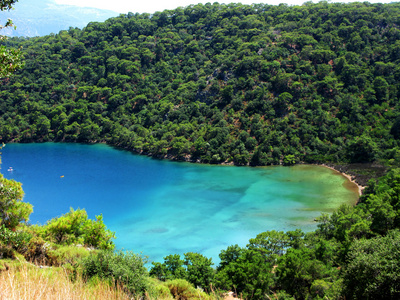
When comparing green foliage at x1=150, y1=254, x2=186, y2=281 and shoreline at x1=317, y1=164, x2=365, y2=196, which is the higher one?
green foliage at x1=150, y1=254, x2=186, y2=281

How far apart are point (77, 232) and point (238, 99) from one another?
4731 centimetres

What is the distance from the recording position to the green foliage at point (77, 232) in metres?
18.9

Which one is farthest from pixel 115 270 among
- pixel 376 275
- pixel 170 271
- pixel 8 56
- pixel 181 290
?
pixel 376 275

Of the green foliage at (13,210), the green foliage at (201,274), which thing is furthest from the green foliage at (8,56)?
the green foliage at (201,274)

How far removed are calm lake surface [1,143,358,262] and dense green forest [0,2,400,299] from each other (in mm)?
5092

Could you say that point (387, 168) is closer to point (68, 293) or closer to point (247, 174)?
point (247, 174)

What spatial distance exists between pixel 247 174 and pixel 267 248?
26.9 m

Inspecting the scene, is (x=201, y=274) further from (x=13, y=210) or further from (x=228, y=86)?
(x=228, y=86)

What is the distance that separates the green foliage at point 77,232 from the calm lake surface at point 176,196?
7763mm

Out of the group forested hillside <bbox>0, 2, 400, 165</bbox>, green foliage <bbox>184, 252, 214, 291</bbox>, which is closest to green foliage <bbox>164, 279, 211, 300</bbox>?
green foliage <bbox>184, 252, 214, 291</bbox>

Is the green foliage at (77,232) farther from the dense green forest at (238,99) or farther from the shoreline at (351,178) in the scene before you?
the shoreline at (351,178)

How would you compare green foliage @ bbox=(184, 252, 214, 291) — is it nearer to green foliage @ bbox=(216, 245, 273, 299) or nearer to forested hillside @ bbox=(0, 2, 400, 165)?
green foliage @ bbox=(216, 245, 273, 299)

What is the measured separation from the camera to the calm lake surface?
30609 mm

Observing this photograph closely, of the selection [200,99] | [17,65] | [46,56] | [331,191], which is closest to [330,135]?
[331,191]
